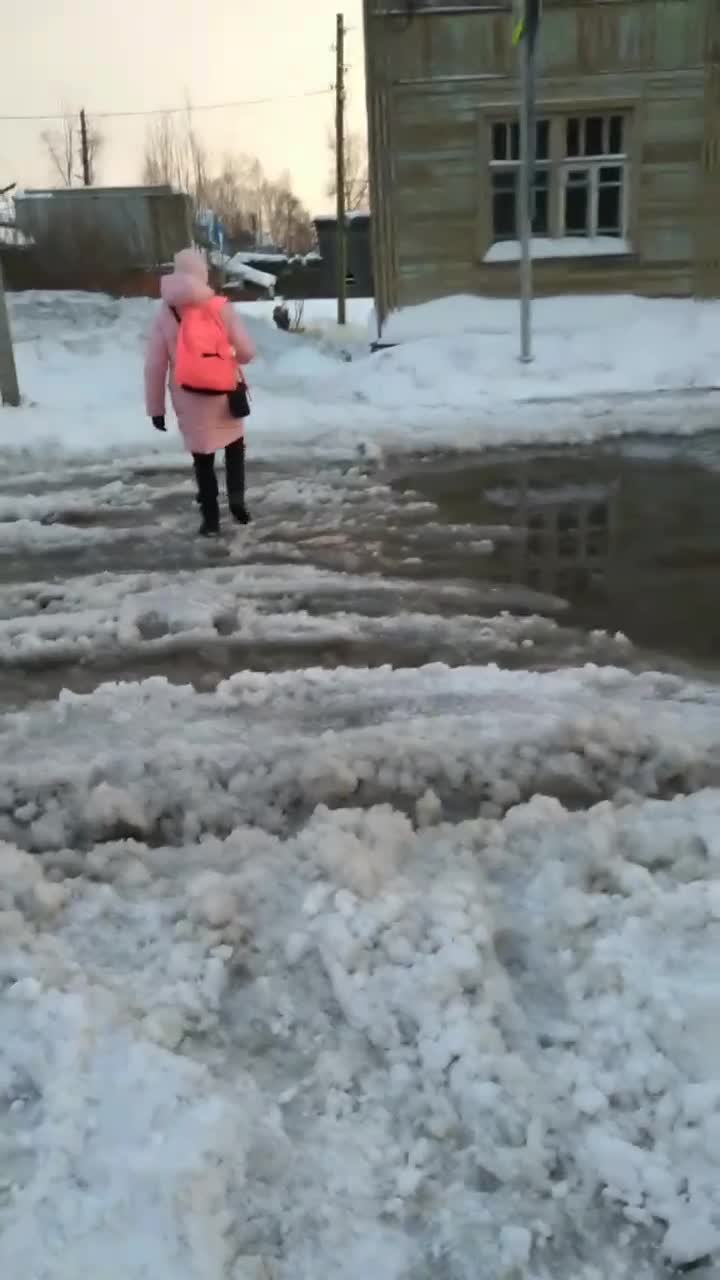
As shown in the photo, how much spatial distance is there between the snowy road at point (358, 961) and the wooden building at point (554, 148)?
40.3 feet

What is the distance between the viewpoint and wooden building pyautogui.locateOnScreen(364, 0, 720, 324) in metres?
14.3

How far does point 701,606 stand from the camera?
5047 millimetres

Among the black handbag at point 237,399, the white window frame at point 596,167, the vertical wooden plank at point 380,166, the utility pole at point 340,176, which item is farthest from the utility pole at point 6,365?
the utility pole at point 340,176

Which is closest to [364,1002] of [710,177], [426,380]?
[426,380]

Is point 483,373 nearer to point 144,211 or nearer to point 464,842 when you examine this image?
point 464,842

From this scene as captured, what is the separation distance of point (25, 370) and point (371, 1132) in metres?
13.5

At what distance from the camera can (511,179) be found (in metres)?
15.0

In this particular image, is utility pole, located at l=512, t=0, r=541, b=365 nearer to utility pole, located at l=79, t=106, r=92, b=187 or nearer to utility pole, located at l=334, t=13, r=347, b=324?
utility pole, located at l=334, t=13, r=347, b=324

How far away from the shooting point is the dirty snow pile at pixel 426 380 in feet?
33.0

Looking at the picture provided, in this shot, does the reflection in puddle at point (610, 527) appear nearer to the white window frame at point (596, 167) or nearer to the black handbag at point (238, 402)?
the black handbag at point (238, 402)

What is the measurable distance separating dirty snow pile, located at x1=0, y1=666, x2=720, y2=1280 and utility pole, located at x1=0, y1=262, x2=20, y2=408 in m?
8.93

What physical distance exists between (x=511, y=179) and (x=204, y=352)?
1060 centimetres

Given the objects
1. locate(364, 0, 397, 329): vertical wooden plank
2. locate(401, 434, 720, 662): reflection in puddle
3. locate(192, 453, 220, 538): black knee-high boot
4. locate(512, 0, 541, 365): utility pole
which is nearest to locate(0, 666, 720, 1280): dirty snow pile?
locate(401, 434, 720, 662): reflection in puddle

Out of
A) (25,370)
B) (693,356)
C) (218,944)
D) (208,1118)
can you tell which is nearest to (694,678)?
(218,944)
